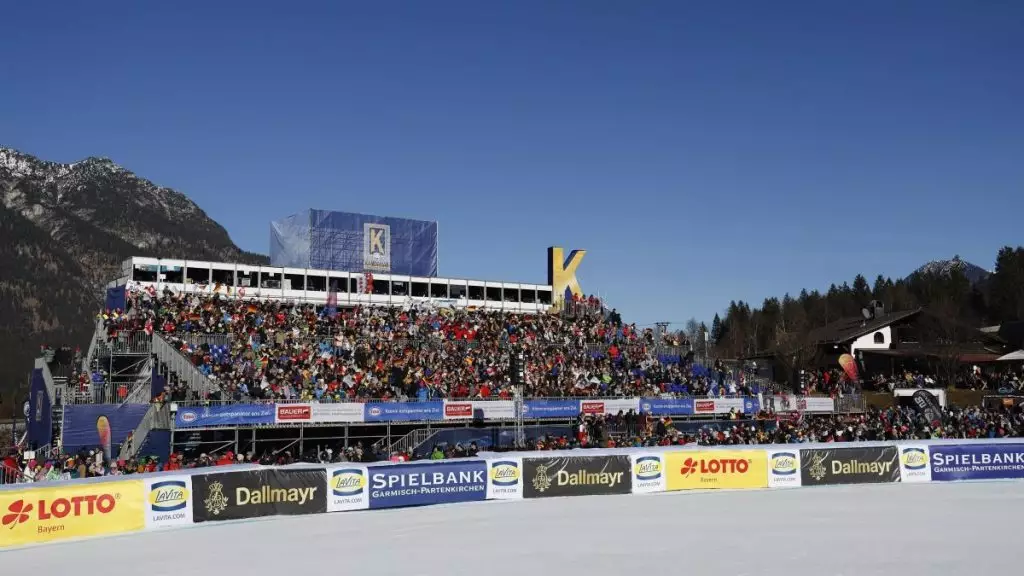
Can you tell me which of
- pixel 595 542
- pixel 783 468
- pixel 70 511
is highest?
pixel 70 511

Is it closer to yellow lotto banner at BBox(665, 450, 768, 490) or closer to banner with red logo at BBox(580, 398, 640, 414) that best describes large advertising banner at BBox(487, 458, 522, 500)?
yellow lotto banner at BBox(665, 450, 768, 490)

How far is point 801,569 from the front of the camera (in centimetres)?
1642

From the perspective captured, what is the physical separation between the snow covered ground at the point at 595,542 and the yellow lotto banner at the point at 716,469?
183cm

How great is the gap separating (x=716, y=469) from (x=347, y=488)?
11.7 meters

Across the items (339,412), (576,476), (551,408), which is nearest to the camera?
(576,476)

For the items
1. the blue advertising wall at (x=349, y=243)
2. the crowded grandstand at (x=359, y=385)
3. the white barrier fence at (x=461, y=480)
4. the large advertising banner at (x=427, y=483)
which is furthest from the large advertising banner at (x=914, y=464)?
the blue advertising wall at (x=349, y=243)

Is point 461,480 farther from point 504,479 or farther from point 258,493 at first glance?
point 258,493

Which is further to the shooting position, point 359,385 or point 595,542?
point 359,385

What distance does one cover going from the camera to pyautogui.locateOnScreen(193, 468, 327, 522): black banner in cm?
2153

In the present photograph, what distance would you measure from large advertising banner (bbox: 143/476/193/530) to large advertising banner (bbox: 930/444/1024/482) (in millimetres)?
23701

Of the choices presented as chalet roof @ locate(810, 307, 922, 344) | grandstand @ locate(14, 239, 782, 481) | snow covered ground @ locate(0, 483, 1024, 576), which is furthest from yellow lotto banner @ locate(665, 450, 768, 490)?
chalet roof @ locate(810, 307, 922, 344)

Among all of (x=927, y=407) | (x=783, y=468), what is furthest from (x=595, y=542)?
(x=927, y=407)

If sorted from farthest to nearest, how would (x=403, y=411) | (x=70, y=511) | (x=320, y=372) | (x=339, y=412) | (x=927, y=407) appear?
(x=927, y=407) < (x=320, y=372) < (x=403, y=411) < (x=339, y=412) < (x=70, y=511)

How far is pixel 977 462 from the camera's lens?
30.7 metres
